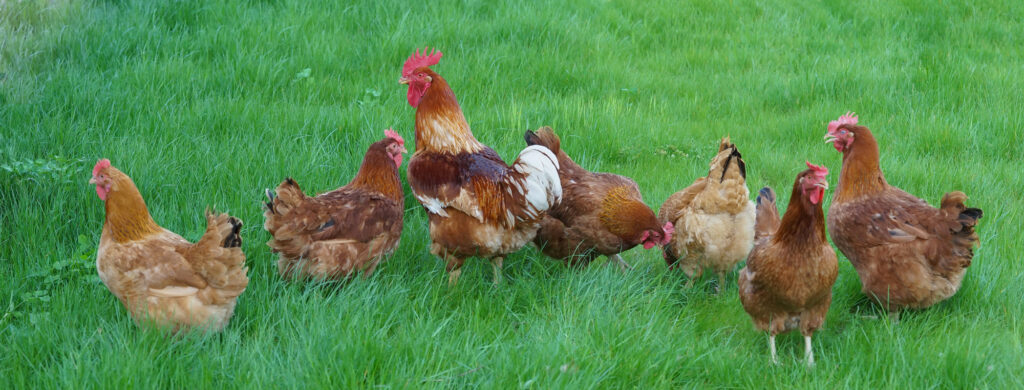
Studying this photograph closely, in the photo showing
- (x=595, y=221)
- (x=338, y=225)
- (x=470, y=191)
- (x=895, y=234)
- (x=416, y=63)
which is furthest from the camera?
(x=416, y=63)

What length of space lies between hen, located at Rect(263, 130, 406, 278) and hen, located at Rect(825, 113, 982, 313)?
8.37 ft

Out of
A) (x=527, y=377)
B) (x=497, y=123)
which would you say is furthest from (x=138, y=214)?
(x=497, y=123)

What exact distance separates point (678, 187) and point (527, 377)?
9.61 ft

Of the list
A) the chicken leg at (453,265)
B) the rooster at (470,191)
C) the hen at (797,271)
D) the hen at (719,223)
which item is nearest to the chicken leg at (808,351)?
the hen at (797,271)

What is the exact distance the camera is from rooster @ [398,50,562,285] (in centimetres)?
446

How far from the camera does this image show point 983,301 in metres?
4.21

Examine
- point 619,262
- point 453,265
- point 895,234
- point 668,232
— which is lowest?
point 619,262

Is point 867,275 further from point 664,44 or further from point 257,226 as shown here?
point 664,44

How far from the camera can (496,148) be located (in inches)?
236

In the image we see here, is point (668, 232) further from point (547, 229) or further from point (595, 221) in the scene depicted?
point (547, 229)

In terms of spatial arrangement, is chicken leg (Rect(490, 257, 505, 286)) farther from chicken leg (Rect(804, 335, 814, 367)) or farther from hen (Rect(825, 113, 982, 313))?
hen (Rect(825, 113, 982, 313))

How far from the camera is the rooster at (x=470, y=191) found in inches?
175

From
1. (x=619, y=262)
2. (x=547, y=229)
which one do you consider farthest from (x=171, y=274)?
(x=619, y=262)

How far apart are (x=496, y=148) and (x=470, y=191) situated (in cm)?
154
